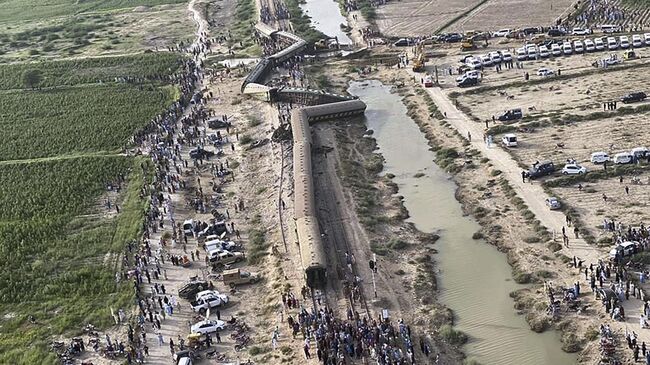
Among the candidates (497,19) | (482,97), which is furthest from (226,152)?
(497,19)

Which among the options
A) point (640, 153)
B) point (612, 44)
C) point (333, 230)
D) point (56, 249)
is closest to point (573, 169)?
point (640, 153)

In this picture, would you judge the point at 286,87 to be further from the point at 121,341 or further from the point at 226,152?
the point at 121,341

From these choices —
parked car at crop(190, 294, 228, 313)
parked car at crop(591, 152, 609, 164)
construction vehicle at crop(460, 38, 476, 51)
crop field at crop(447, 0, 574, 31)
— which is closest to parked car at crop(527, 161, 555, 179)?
parked car at crop(591, 152, 609, 164)

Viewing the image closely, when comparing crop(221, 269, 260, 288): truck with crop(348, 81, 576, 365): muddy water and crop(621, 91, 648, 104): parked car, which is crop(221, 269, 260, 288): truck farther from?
crop(621, 91, 648, 104): parked car

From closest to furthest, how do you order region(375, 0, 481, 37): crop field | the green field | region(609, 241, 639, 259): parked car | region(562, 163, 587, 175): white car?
region(609, 241, 639, 259): parked car → region(562, 163, 587, 175): white car → region(375, 0, 481, 37): crop field → the green field

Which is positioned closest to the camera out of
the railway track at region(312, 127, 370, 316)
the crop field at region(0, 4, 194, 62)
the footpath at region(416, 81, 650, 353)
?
the footpath at region(416, 81, 650, 353)

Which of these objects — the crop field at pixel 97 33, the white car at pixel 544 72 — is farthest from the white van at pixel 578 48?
the crop field at pixel 97 33
